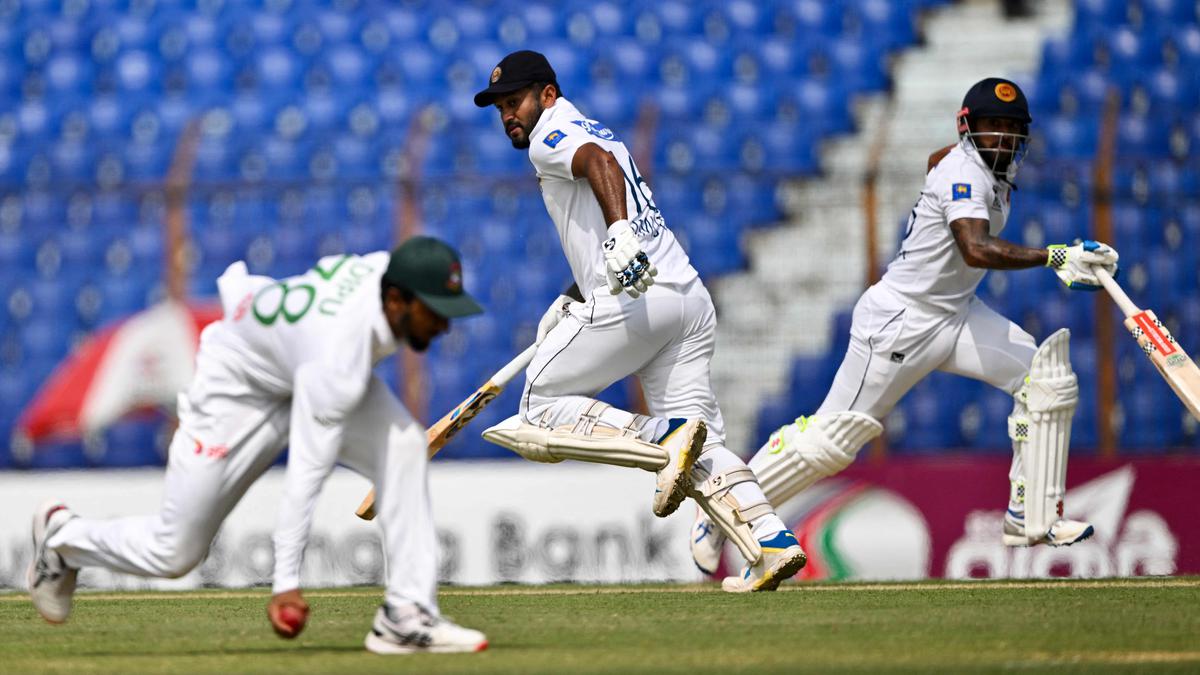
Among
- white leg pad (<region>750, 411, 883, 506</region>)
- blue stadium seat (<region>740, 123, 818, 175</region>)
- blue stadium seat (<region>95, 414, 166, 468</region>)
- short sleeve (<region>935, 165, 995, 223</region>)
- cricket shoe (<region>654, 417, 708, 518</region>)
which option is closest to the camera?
cricket shoe (<region>654, 417, 708, 518</region>)

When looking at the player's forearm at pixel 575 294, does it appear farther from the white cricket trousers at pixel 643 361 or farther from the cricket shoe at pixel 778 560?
the cricket shoe at pixel 778 560

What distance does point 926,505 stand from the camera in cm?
829

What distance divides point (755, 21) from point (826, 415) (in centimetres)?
589

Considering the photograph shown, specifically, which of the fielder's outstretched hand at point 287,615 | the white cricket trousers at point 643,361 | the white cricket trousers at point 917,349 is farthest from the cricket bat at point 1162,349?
the fielder's outstretched hand at point 287,615

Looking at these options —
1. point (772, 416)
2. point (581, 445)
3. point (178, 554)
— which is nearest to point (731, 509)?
point (581, 445)

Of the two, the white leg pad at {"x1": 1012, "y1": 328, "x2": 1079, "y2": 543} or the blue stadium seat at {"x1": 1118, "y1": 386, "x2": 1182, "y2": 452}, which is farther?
the blue stadium seat at {"x1": 1118, "y1": 386, "x2": 1182, "y2": 452}

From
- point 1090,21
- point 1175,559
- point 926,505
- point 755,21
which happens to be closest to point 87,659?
point 926,505

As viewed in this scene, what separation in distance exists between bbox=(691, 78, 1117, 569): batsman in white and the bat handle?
0.06 m

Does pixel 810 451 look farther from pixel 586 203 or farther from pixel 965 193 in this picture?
pixel 586 203

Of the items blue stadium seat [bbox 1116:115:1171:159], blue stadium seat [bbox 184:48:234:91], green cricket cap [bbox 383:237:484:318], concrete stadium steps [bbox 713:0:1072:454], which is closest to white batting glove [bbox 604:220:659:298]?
green cricket cap [bbox 383:237:484:318]

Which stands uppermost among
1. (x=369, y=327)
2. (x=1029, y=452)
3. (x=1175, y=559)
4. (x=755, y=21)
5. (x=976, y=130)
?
(x=755, y=21)

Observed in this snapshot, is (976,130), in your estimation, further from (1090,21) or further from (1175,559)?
(1090,21)

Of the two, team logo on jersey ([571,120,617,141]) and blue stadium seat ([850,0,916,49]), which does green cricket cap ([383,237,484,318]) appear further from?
blue stadium seat ([850,0,916,49])

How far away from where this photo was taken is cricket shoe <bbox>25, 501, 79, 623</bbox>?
482 cm
